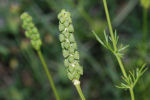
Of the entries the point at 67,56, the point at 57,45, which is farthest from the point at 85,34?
the point at 67,56

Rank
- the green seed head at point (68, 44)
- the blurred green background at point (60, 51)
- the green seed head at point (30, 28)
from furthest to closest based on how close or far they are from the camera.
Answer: the blurred green background at point (60, 51)
the green seed head at point (30, 28)
the green seed head at point (68, 44)

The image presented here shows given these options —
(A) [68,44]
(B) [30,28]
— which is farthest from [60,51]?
(A) [68,44]

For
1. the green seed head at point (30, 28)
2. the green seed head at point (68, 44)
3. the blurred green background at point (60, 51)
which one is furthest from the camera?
the blurred green background at point (60, 51)

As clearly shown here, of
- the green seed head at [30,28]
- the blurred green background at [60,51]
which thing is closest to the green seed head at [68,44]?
the green seed head at [30,28]

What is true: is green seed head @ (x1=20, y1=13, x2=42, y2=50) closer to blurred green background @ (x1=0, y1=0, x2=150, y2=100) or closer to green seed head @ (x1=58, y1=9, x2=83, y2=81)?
green seed head @ (x1=58, y1=9, x2=83, y2=81)

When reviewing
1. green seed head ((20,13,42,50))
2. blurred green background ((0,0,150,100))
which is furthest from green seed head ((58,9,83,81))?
blurred green background ((0,0,150,100))

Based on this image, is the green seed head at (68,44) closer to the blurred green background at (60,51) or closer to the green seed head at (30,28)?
the green seed head at (30,28)
